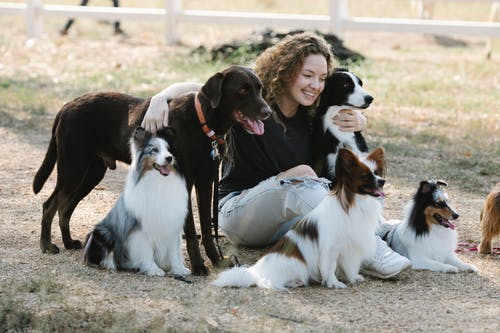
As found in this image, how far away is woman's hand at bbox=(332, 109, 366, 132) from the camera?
5.96 meters

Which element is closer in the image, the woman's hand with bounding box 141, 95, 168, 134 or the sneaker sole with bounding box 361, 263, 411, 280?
the woman's hand with bounding box 141, 95, 168, 134

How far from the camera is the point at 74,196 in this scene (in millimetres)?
5988

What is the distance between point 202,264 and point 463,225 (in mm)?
2301

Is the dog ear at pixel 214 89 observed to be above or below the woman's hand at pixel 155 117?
above

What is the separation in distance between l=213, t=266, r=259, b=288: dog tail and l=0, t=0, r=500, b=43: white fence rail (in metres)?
8.40

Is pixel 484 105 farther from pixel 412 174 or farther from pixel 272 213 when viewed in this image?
pixel 272 213

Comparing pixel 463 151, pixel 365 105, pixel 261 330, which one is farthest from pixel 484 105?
pixel 261 330

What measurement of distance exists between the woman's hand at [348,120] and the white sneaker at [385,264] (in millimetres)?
923

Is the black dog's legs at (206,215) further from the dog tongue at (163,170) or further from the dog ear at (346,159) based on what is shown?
the dog ear at (346,159)

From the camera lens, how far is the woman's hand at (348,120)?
19.6ft

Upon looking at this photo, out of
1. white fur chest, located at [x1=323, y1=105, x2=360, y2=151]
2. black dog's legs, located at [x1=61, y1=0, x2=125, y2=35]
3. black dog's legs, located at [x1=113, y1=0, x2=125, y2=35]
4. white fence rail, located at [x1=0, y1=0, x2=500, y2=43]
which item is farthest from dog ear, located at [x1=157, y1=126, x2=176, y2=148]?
black dog's legs, located at [x1=113, y1=0, x2=125, y2=35]

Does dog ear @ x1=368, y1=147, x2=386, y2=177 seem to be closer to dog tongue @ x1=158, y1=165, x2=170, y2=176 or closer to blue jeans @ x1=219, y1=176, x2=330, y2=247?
blue jeans @ x1=219, y1=176, x2=330, y2=247

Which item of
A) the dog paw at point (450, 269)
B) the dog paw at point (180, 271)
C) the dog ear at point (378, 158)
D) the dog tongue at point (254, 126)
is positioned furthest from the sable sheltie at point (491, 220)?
the dog paw at point (180, 271)

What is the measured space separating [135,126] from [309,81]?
45.4 inches
